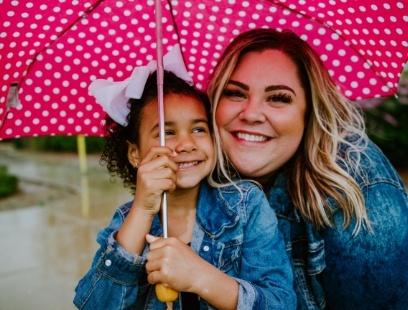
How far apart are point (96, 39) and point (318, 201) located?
1282mm

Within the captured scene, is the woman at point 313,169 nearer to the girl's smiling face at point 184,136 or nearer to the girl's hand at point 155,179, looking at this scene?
the girl's smiling face at point 184,136

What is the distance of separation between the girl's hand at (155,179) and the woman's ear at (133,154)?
0.42 meters

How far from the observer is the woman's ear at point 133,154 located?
232 cm

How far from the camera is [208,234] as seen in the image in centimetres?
219

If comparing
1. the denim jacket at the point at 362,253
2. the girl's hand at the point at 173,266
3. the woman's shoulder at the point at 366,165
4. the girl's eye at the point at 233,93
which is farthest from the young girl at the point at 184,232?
the woman's shoulder at the point at 366,165

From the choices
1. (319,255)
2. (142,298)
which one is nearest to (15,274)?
(142,298)

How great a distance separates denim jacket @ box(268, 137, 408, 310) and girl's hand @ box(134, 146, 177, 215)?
2.49 ft

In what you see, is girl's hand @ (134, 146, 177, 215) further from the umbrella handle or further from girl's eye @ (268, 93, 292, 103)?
girl's eye @ (268, 93, 292, 103)

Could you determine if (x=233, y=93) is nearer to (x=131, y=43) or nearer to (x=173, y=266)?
(x=131, y=43)

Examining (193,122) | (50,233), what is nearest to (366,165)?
(193,122)

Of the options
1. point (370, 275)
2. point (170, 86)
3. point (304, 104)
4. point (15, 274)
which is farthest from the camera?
point (15, 274)

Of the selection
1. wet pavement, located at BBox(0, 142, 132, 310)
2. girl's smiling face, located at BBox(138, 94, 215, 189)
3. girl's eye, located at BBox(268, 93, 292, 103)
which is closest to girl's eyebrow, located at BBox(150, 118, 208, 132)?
girl's smiling face, located at BBox(138, 94, 215, 189)

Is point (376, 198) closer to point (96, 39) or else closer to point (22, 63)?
point (96, 39)

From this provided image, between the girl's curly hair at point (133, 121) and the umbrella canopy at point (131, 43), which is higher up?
the umbrella canopy at point (131, 43)
